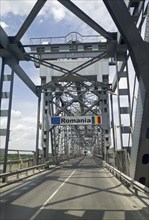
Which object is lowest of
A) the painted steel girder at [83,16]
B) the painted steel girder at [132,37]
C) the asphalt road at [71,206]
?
the asphalt road at [71,206]

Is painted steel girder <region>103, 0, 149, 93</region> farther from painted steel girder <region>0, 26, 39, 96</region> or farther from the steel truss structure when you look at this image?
painted steel girder <region>0, 26, 39, 96</region>

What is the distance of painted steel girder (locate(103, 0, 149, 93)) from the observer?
401 inches

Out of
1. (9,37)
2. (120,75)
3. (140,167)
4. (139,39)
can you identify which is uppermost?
(9,37)

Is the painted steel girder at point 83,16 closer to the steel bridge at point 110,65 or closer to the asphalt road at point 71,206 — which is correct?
the steel bridge at point 110,65

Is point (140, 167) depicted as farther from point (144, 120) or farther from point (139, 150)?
point (144, 120)

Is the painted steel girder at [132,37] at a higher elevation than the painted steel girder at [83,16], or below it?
below

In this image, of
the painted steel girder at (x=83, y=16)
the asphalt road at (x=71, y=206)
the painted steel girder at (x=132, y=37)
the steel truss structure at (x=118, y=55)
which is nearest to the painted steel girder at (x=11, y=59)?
the steel truss structure at (x=118, y=55)

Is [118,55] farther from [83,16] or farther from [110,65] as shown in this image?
[110,65]

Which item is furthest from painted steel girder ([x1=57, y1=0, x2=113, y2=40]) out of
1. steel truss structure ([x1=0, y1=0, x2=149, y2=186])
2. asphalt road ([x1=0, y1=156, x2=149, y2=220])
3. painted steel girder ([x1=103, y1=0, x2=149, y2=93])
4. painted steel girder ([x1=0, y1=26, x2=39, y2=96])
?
asphalt road ([x1=0, y1=156, x2=149, y2=220])

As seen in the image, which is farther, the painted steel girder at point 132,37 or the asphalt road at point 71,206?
the painted steel girder at point 132,37

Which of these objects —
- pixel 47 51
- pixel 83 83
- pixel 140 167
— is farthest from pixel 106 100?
pixel 140 167

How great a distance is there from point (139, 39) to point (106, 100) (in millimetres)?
32545

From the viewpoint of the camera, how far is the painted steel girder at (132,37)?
10180mm

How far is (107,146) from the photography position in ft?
131
